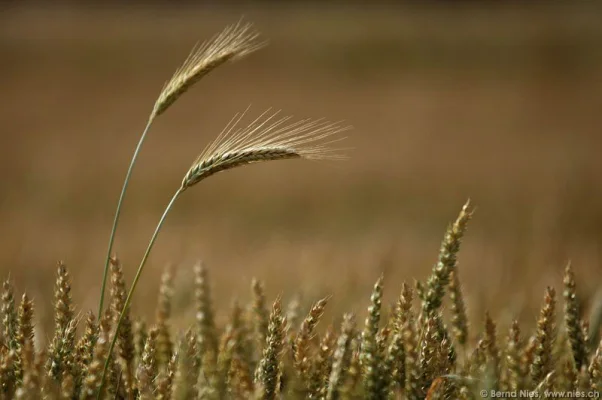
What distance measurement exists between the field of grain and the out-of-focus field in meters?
0.03

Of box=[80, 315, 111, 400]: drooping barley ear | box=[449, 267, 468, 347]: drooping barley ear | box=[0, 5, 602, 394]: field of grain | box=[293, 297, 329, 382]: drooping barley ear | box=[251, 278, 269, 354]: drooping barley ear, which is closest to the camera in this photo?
box=[80, 315, 111, 400]: drooping barley ear

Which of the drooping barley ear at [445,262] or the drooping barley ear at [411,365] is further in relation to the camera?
the drooping barley ear at [445,262]

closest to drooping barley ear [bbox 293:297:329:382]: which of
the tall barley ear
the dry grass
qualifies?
the dry grass

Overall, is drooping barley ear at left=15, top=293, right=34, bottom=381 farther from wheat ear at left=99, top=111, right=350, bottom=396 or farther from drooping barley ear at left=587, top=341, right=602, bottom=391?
drooping barley ear at left=587, top=341, right=602, bottom=391

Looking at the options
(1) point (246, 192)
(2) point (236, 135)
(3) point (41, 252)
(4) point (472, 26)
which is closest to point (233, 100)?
(1) point (246, 192)

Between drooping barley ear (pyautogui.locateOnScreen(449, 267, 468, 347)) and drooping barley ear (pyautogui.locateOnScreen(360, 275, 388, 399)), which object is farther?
drooping barley ear (pyautogui.locateOnScreen(449, 267, 468, 347))

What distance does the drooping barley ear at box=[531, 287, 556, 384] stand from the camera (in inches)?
53.4

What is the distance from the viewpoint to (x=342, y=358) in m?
1.15

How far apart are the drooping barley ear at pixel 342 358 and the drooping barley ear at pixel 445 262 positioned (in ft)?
0.87

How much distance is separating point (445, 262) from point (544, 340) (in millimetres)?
260

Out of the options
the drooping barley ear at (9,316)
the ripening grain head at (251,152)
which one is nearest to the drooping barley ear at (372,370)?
the ripening grain head at (251,152)

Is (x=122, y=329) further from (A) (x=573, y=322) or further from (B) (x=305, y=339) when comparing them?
(A) (x=573, y=322)

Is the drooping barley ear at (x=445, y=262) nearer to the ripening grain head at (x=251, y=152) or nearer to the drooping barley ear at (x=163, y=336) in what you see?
the ripening grain head at (x=251, y=152)

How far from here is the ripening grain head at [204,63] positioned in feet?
4.35
